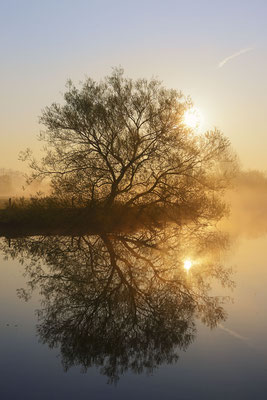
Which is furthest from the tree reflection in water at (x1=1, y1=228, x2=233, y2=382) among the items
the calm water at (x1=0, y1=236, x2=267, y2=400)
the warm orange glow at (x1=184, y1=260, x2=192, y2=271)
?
the warm orange glow at (x1=184, y1=260, x2=192, y2=271)

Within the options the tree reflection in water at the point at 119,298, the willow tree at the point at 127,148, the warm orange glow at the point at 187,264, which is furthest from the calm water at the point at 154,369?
the willow tree at the point at 127,148

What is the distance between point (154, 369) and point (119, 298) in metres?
5.45

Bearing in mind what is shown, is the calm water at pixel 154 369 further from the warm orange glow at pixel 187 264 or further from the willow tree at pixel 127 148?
the willow tree at pixel 127 148

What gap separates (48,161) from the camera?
34.8 m

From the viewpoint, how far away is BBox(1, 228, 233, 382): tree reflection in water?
33.3 feet

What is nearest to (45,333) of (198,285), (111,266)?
(198,285)

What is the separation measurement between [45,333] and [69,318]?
3.99 ft

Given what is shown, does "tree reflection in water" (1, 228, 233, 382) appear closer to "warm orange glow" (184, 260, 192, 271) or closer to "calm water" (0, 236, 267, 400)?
"calm water" (0, 236, 267, 400)

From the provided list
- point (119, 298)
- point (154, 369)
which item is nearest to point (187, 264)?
point (119, 298)

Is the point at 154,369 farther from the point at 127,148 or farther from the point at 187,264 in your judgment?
the point at 127,148

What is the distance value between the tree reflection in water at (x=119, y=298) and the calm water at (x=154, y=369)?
107mm

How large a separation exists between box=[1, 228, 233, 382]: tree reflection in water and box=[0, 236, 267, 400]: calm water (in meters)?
0.11

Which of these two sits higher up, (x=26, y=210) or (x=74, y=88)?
(x=74, y=88)

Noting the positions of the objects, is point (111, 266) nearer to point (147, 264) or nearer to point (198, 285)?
point (147, 264)
